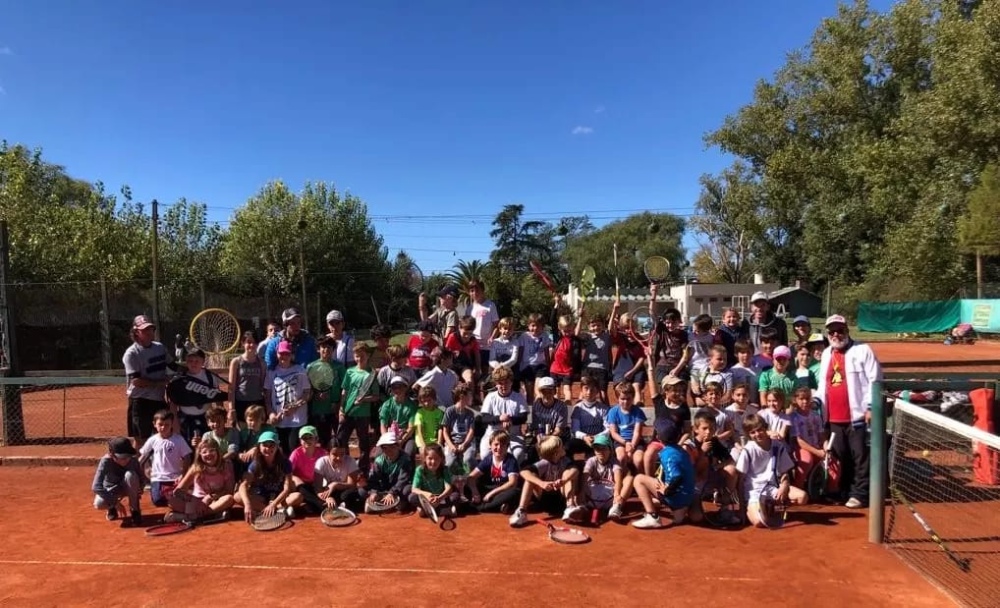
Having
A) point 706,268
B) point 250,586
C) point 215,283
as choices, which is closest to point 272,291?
point 215,283

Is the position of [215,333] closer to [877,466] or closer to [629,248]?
[877,466]

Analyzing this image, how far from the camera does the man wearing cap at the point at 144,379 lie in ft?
24.3

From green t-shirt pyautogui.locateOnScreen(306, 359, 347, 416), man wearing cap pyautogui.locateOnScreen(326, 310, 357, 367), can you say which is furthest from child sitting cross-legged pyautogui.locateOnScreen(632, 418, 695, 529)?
man wearing cap pyautogui.locateOnScreen(326, 310, 357, 367)

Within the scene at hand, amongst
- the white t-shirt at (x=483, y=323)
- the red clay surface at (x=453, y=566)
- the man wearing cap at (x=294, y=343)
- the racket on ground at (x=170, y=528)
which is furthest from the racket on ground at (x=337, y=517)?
the white t-shirt at (x=483, y=323)

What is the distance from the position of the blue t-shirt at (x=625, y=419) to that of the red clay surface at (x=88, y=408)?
376 centimetres

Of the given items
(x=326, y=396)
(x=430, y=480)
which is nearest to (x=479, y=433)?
(x=430, y=480)

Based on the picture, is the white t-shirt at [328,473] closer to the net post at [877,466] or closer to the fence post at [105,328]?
the net post at [877,466]

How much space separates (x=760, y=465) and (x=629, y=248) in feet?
222

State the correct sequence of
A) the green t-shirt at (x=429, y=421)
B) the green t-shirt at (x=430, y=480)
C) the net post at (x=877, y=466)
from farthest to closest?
1. the green t-shirt at (x=429, y=421)
2. the green t-shirt at (x=430, y=480)
3. the net post at (x=877, y=466)

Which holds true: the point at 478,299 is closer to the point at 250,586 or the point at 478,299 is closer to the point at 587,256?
the point at 250,586

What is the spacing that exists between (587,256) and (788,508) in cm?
6705

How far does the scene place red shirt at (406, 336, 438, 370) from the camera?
25.5ft

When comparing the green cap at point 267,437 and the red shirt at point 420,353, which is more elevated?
the red shirt at point 420,353

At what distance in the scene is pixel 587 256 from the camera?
72562mm
